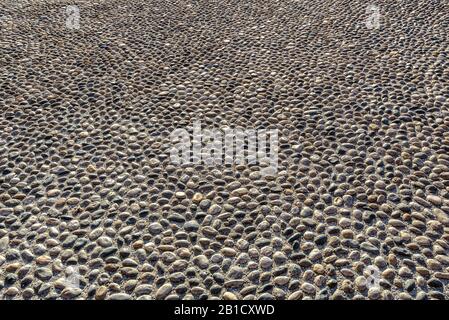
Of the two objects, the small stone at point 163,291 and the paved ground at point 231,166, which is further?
the paved ground at point 231,166

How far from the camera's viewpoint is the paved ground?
2.65m

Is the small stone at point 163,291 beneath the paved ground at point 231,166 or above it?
beneath

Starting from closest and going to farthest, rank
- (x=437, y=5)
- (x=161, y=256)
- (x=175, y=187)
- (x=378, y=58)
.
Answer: (x=161, y=256) → (x=175, y=187) → (x=378, y=58) → (x=437, y=5)

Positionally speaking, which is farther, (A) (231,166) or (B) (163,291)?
(A) (231,166)

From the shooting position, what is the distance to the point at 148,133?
3863 millimetres

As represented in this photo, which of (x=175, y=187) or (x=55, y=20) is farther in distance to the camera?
(x=55, y=20)

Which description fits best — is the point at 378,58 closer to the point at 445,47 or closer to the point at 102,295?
the point at 445,47

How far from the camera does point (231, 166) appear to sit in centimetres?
347

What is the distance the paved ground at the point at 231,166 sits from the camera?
2648mm

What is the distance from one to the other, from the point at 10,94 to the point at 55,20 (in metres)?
2.11

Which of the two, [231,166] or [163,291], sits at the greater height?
[231,166]

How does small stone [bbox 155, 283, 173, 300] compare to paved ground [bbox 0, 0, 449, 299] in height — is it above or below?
below

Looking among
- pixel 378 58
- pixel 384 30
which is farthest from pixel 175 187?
pixel 384 30

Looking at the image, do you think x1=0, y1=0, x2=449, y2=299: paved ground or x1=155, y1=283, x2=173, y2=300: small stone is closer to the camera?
x1=155, y1=283, x2=173, y2=300: small stone
